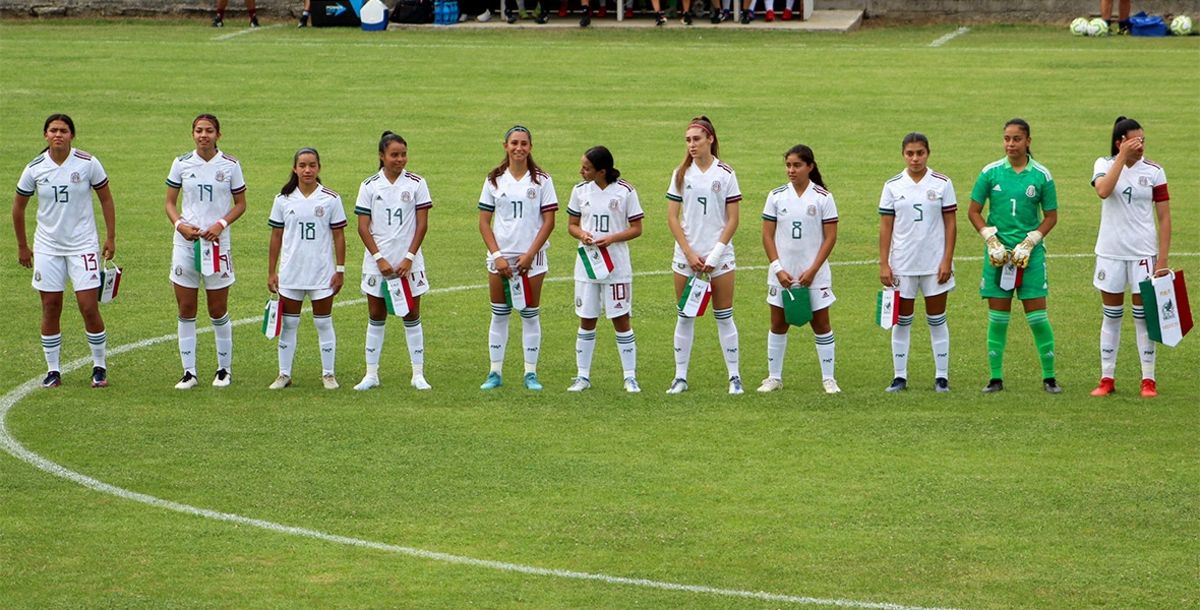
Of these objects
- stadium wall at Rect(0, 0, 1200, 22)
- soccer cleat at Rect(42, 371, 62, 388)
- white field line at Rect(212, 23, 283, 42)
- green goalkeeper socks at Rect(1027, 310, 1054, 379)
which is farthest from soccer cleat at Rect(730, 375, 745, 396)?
stadium wall at Rect(0, 0, 1200, 22)

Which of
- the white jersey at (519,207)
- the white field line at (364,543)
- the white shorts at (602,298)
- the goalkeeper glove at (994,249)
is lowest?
the white field line at (364,543)

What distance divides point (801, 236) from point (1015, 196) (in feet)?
5.51

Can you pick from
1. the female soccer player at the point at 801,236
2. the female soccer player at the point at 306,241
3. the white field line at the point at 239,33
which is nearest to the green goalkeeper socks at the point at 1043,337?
the female soccer player at the point at 801,236

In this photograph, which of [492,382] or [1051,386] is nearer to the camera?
[1051,386]

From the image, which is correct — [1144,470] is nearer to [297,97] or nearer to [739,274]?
[739,274]

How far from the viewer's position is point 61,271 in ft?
46.0

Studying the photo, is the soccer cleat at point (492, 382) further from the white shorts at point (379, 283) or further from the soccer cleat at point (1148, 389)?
the soccer cleat at point (1148, 389)

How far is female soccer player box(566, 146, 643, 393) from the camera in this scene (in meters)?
13.7

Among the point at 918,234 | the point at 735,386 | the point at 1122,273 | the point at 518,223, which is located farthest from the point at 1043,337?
the point at 518,223

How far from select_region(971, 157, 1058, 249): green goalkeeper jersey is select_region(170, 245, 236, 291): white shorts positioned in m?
5.98

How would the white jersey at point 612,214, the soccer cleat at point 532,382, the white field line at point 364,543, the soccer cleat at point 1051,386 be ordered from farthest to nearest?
the soccer cleat at point 532,382 < the soccer cleat at point 1051,386 < the white jersey at point 612,214 < the white field line at point 364,543

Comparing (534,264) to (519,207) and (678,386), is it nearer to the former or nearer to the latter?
(519,207)

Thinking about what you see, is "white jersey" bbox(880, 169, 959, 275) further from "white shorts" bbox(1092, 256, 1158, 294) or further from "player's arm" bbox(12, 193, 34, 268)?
"player's arm" bbox(12, 193, 34, 268)

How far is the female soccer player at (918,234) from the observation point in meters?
13.6
